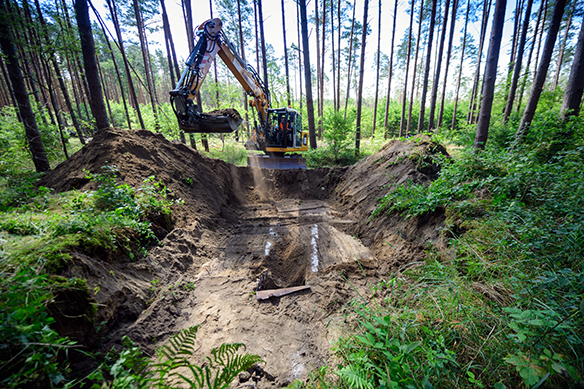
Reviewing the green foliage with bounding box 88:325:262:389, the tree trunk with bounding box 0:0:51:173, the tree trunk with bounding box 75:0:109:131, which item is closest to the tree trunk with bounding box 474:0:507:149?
the green foliage with bounding box 88:325:262:389

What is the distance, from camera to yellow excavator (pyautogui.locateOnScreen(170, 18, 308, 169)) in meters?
6.17

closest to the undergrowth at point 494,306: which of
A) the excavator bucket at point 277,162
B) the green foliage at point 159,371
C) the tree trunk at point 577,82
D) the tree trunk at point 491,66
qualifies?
the green foliage at point 159,371

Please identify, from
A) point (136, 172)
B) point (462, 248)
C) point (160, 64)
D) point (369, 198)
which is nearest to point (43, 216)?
point (136, 172)

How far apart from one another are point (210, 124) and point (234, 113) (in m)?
0.84

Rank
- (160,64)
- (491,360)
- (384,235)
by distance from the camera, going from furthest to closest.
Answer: (160,64) < (384,235) < (491,360)

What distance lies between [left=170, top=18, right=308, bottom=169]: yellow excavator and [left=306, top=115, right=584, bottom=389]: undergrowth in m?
6.28

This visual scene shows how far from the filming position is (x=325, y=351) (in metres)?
2.25

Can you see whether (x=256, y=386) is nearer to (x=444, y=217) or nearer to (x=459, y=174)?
(x=444, y=217)

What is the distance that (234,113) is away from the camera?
678 centimetres

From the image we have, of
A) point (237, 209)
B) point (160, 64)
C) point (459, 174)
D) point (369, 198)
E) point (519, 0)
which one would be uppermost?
point (160, 64)

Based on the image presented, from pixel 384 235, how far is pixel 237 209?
4.69 metres

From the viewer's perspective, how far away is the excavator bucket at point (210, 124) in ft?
20.6

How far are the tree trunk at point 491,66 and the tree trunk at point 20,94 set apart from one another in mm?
12197

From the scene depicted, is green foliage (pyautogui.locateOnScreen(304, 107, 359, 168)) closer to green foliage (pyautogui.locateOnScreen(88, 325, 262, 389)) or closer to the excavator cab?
the excavator cab
